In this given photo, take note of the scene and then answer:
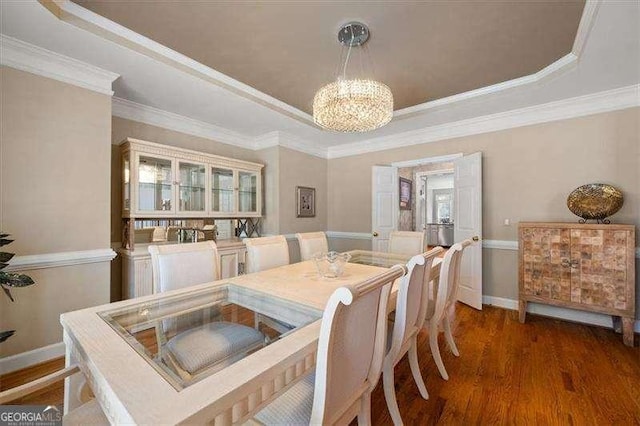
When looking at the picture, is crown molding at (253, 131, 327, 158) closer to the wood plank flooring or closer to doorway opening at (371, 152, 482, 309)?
doorway opening at (371, 152, 482, 309)

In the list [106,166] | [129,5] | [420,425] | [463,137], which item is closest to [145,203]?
[106,166]

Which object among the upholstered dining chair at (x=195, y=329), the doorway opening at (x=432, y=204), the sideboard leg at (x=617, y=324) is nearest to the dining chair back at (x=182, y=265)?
the upholstered dining chair at (x=195, y=329)

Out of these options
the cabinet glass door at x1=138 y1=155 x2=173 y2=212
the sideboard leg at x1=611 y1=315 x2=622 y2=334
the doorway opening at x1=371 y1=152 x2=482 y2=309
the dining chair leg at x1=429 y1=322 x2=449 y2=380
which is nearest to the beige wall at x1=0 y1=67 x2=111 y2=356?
the cabinet glass door at x1=138 y1=155 x2=173 y2=212

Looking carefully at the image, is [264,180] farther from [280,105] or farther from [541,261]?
[541,261]

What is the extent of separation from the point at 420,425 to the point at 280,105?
319cm

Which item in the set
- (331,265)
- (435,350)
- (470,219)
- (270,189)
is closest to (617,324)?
(470,219)

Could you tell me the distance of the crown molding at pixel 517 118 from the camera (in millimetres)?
2727

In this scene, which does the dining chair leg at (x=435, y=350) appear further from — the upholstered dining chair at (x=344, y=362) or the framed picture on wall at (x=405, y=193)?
the framed picture on wall at (x=405, y=193)

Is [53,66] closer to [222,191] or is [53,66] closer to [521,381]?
[222,191]

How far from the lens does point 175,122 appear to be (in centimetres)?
339

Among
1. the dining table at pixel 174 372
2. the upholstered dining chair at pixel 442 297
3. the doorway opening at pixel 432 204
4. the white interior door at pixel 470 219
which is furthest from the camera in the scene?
the doorway opening at pixel 432 204

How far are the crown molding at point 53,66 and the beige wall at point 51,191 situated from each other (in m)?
→ 0.05

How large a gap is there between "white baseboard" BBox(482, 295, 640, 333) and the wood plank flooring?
131 mm

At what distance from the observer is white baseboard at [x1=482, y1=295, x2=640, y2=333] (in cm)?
282
